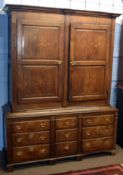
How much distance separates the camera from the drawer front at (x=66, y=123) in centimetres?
267

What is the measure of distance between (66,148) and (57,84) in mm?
752

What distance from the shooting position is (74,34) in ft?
8.60

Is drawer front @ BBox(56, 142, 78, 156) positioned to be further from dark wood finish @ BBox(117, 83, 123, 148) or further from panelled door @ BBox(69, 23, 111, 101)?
dark wood finish @ BBox(117, 83, 123, 148)

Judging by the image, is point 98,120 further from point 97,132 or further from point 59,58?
point 59,58

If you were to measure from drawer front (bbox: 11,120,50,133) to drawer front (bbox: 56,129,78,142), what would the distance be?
0.51 feet

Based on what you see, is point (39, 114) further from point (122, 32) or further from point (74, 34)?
point (122, 32)

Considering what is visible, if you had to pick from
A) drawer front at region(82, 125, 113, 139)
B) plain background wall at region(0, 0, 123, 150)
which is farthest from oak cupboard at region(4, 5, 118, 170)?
plain background wall at region(0, 0, 123, 150)

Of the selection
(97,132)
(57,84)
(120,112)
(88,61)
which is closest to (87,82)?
(88,61)

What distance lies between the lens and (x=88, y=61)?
2.73m

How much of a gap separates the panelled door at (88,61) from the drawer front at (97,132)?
366 millimetres

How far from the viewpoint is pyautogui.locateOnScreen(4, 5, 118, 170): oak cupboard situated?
8.18 ft

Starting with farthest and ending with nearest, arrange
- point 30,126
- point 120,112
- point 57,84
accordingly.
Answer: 1. point 120,112
2. point 57,84
3. point 30,126

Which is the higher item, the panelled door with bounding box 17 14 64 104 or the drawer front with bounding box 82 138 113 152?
the panelled door with bounding box 17 14 64 104

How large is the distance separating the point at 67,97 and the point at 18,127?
654mm
